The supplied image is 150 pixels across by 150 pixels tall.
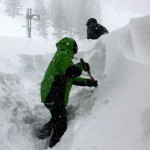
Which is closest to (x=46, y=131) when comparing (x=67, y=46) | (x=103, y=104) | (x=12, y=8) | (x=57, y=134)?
(x=57, y=134)

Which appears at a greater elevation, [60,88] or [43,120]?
[60,88]

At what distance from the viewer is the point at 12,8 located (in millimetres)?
74438

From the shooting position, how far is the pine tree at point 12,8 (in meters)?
73.5

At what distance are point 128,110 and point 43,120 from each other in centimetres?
194

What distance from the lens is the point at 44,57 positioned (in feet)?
29.6

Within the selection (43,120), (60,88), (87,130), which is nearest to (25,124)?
(43,120)

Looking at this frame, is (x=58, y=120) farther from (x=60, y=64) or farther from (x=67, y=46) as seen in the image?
(x=67, y=46)

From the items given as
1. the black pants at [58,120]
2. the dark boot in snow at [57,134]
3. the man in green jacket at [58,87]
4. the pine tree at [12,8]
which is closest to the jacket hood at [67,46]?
the man in green jacket at [58,87]

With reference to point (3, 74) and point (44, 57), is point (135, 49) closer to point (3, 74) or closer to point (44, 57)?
point (3, 74)

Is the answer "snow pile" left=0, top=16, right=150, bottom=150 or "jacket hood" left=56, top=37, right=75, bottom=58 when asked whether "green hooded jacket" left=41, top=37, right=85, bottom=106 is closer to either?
"jacket hood" left=56, top=37, right=75, bottom=58

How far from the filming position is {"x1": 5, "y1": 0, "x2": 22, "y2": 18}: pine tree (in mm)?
73463

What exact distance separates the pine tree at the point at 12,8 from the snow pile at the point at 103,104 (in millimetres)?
68363

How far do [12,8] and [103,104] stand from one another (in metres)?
72.7

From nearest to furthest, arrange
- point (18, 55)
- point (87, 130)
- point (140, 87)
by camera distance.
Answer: point (87, 130) → point (140, 87) → point (18, 55)
